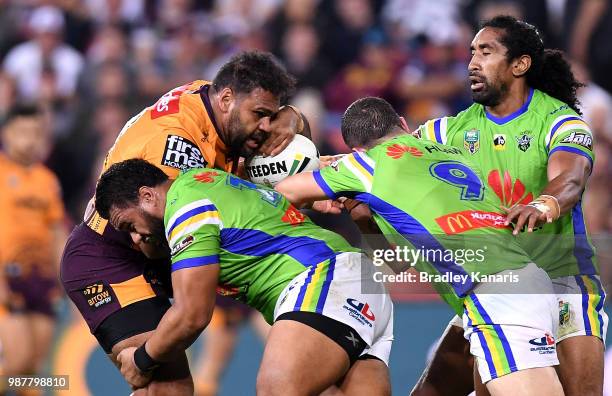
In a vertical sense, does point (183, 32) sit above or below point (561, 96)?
below

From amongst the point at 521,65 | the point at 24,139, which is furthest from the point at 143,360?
the point at 24,139

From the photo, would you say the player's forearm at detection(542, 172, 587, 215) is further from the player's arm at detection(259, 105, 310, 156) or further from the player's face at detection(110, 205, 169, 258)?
the player's face at detection(110, 205, 169, 258)

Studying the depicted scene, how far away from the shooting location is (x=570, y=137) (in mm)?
5930

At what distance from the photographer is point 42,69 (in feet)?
39.8

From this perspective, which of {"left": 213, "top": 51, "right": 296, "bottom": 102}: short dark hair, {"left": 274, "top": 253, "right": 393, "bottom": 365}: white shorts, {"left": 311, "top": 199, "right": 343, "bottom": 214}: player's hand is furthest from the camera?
{"left": 311, "top": 199, "right": 343, "bottom": 214}: player's hand

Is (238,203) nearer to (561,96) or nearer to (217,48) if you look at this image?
(561,96)

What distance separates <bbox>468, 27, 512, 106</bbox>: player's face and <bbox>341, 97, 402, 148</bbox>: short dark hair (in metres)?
0.75

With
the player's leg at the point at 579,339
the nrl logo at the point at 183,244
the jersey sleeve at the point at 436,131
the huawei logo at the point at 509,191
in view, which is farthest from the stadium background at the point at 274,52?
the nrl logo at the point at 183,244

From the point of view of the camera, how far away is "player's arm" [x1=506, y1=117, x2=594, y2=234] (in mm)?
5306

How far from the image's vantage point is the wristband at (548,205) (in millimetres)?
5387

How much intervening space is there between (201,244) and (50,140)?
23.8 ft

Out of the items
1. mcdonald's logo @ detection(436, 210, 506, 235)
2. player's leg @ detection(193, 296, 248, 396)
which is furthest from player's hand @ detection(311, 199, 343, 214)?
player's leg @ detection(193, 296, 248, 396)

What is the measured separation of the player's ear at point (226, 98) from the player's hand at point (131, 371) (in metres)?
1.46

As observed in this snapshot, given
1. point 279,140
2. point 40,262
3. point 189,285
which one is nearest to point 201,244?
point 189,285
